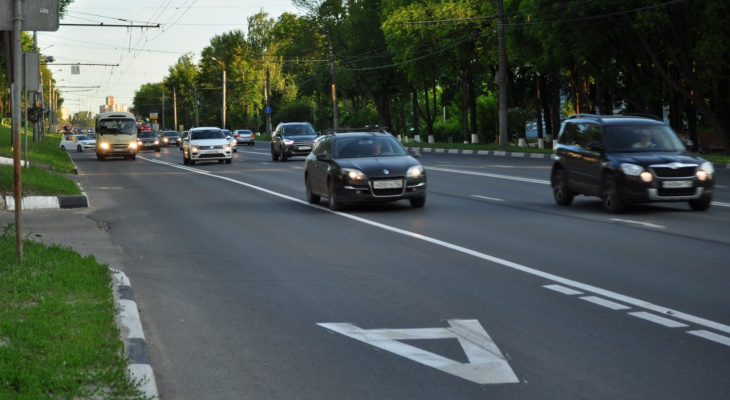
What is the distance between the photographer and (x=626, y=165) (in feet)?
54.6

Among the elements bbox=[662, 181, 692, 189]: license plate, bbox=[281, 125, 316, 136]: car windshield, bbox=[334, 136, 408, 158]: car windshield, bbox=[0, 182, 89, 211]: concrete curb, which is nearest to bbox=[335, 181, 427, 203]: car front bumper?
bbox=[334, 136, 408, 158]: car windshield

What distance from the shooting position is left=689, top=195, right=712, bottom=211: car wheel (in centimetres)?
1683

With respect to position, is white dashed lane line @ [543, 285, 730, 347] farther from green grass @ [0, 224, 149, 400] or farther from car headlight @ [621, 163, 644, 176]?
car headlight @ [621, 163, 644, 176]

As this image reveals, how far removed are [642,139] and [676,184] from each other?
1.44m

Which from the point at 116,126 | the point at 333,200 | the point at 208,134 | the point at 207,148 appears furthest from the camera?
the point at 116,126

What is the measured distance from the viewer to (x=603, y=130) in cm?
1775

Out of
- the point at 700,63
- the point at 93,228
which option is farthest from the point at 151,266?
the point at 700,63

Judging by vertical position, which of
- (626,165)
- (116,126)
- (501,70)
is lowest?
(626,165)

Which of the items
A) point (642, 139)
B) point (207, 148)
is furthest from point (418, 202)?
point (207, 148)

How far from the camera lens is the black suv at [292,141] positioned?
142 feet

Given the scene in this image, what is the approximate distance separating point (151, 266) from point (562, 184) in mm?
9773

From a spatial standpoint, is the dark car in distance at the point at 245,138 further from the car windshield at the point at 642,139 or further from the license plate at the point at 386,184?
the car windshield at the point at 642,139

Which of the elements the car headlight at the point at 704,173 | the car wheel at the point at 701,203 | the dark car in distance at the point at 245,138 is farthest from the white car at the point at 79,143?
the car headlight at the point at 704,173

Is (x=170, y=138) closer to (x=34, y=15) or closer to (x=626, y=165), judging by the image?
(x=626, y=165)
